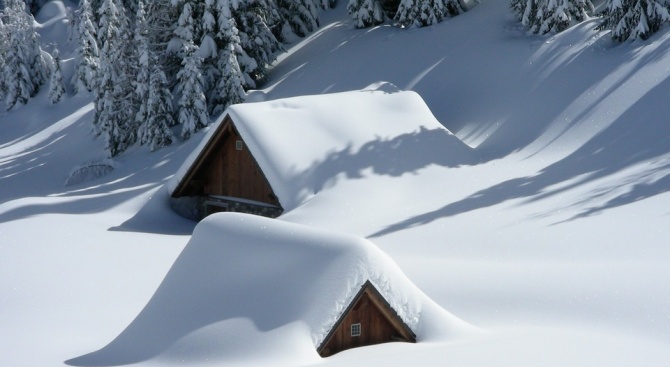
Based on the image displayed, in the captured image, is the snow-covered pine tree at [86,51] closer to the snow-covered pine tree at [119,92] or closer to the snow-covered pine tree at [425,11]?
the snow-covered pine tree at [119,92]

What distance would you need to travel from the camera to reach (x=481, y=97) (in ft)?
102

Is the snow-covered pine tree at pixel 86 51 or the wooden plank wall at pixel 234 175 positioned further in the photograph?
the snow-covered pine tree at pixel 86 51

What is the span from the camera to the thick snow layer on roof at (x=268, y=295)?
11.1 metres

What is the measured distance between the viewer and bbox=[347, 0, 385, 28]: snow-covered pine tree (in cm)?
3869

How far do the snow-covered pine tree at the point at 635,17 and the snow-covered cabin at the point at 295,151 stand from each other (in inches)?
296

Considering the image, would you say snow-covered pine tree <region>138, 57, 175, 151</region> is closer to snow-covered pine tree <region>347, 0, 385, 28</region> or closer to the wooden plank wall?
the wooden plank wall

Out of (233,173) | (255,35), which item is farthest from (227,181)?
(255,35)

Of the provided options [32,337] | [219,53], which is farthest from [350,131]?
[32,337]

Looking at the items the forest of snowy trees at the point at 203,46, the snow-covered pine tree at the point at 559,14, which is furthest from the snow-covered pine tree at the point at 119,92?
the snow-covered pine tree at the point at 559,14

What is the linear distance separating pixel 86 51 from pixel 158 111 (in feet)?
60.0

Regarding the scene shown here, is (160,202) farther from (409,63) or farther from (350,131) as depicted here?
(409,63)

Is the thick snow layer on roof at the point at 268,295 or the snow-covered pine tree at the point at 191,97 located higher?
the thick snow layer on roof at the point at 268,295

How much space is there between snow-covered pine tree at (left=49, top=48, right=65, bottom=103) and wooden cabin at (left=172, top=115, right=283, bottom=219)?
3038cm

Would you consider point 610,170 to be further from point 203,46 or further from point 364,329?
point 203,46
